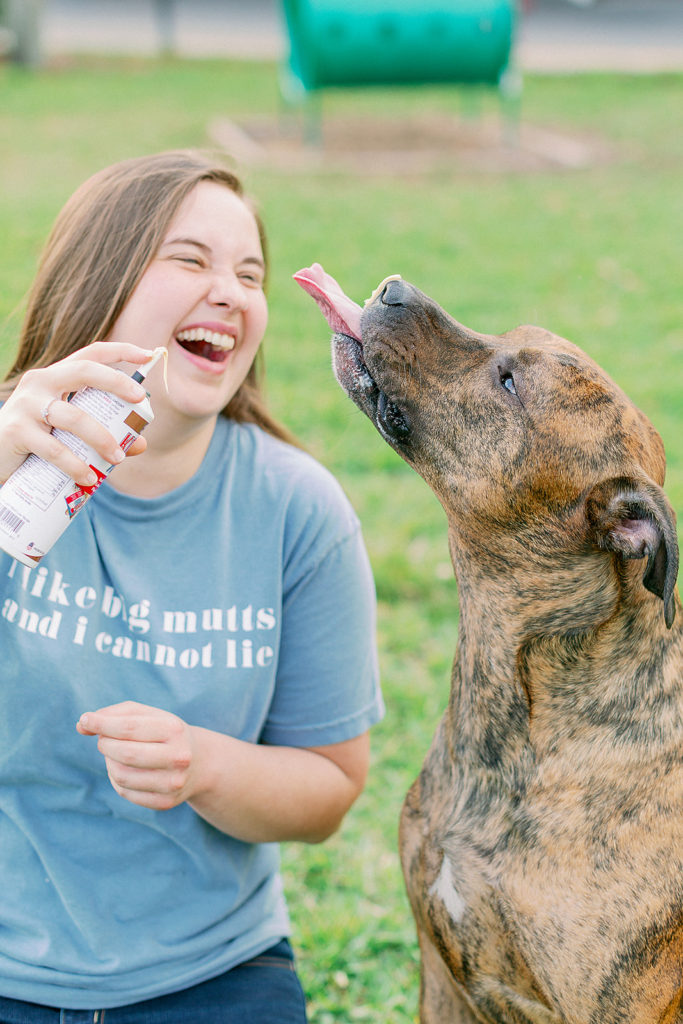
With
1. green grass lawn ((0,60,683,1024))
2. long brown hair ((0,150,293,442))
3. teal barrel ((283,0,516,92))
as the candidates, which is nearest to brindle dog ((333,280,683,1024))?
long brown hair ((0,150,293,442))

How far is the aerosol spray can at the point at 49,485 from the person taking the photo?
81.7 inches

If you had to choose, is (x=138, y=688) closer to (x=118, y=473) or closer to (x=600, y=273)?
(x=118, y=473)

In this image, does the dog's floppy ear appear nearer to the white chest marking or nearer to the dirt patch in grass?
→ the white chest marking

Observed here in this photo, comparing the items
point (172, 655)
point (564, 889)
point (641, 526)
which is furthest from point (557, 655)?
point (172, 655)

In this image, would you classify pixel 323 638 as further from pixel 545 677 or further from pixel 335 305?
pixel 335 305

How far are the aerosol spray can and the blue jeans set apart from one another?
955 millimetres

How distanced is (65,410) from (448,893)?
49.0 inches

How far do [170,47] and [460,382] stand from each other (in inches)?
710

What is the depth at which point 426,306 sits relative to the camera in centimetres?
253

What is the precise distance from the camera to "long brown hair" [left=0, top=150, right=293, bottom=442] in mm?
2445

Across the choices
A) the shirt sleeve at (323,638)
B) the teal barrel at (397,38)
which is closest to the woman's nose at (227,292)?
the shirt sleeve at (323,638)

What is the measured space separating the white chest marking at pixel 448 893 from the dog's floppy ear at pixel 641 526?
718 millimetres

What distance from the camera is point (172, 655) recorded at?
2.45m

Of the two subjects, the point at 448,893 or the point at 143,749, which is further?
the point at 448,893
